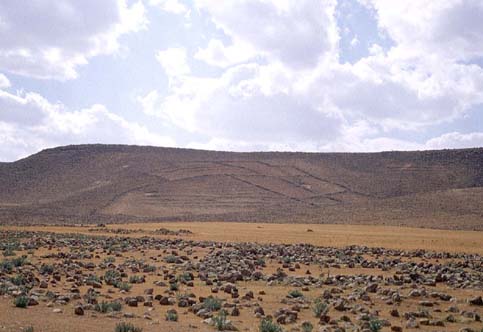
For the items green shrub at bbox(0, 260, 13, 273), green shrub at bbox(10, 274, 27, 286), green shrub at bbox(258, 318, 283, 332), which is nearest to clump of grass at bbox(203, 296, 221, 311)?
green shrub at bbox(258, 318, 283, 332)

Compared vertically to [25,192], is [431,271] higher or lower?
lower

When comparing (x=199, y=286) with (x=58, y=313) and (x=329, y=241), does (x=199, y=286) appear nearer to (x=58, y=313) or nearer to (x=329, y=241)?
(x=58, y=313)

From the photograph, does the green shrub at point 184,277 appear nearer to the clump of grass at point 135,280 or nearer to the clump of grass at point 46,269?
the clump of grass at point 135,280

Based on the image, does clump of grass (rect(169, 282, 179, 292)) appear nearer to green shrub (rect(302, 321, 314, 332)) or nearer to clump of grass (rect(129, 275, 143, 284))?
clump of grass (rect(129, 275, 143, 284))

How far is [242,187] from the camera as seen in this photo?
92500mm

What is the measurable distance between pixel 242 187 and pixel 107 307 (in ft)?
259

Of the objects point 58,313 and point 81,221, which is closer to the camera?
point 58,313

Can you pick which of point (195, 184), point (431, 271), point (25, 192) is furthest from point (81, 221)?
point (431, 271)

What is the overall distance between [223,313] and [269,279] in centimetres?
674

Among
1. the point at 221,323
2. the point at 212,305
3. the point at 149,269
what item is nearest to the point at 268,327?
the point at 221,323

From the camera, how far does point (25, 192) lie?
99.7m

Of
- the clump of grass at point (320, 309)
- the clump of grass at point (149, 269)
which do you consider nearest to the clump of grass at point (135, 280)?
the clump of grass at point (149, 269)

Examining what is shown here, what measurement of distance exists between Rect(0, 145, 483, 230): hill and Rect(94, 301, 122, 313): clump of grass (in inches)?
2094

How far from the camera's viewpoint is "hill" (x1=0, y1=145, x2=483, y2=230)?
7262 centimetres
